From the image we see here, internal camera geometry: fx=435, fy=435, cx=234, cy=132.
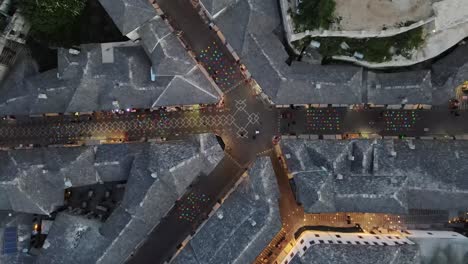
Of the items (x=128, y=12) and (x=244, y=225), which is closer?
(x=128, y=12)

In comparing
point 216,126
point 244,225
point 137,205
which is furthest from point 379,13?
point 137,205

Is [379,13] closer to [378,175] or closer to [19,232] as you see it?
[378,175]

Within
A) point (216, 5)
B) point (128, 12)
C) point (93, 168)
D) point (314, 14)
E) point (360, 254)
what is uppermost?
point (314, 14)

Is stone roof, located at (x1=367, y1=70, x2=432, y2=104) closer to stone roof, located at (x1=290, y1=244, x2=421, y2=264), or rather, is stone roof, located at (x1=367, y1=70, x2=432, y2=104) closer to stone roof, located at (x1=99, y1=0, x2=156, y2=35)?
stone roof, located at (x1=290, y1=244, x2=421, y2=264)

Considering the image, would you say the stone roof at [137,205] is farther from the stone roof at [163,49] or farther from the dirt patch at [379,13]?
the dirt patch at [379,13]

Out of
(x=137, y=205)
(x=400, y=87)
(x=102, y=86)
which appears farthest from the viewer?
(x=102, y=86)

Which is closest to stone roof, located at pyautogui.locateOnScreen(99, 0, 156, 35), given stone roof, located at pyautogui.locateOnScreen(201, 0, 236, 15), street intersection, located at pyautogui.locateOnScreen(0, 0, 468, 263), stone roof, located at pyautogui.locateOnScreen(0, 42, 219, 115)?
stone roof, located at pyautogui.locateOnScreen(0, 42, 219, 115)

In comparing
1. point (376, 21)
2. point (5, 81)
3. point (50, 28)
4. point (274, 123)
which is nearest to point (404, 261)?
point (274, 123)

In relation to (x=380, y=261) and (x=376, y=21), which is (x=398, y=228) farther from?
(x=376, y=21)
